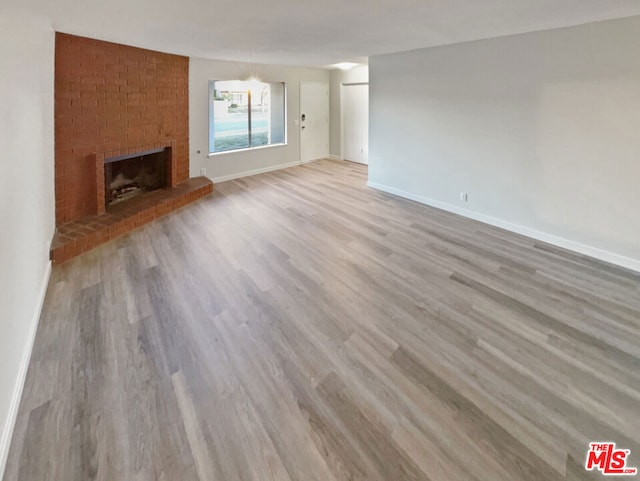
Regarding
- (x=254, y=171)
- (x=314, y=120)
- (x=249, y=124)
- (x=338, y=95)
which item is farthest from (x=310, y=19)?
(x=338, y=95)

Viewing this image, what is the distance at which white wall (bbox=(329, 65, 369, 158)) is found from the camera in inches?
309

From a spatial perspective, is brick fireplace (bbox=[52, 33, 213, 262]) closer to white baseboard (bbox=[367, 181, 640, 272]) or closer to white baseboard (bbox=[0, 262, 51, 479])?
white baseboard (bbox=[0, 262, 51, 479])

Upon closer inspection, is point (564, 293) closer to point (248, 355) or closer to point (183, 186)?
point (248, 355)

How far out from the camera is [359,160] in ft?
27.9

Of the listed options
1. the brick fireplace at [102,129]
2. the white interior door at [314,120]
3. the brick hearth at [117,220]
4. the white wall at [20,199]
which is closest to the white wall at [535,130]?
the white interior door at [314,120]

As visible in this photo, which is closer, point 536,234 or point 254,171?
point 536,234

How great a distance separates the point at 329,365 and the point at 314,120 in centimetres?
740

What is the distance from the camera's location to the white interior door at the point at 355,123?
8.12 m

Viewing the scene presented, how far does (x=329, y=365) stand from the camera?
2070mm

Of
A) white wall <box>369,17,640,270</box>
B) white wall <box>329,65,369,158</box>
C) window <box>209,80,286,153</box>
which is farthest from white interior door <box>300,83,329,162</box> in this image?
white wall <box>369,17,640,270</box>

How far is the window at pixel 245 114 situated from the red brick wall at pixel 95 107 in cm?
152

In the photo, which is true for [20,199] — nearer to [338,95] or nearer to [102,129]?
[102,129]

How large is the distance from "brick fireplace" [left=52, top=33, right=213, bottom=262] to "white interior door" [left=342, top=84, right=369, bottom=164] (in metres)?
4.28

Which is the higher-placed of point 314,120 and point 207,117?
point 314,120
